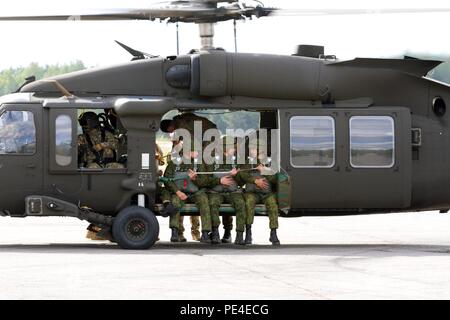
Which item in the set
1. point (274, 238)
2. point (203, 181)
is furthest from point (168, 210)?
point (274, 238)

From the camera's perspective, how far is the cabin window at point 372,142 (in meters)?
16.8

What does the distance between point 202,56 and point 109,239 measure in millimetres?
2913

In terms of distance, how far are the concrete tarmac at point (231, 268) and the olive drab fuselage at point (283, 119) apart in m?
0.80

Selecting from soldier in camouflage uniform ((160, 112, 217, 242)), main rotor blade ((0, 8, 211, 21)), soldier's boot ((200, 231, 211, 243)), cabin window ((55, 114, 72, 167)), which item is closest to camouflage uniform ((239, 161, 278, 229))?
soldier's boot ((200, 231, 211, 243))

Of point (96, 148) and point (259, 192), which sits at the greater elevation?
point (96, 148)

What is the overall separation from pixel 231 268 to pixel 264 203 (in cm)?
345

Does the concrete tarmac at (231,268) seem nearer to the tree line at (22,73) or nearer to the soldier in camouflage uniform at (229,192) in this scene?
the soldier in camouflage uniform at (229,192)

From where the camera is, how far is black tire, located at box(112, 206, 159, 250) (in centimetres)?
1608

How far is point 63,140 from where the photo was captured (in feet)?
53.2

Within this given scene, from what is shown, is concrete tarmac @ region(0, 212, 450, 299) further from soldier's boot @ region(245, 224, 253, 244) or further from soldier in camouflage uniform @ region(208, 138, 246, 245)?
soldier in camouflage uniform @ region(208, 138, 246, 245)

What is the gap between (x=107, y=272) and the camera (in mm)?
12852

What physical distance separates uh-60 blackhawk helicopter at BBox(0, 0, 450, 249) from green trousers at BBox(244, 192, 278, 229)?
0.52 feet

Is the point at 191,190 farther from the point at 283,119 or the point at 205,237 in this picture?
the point at 283,119
